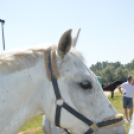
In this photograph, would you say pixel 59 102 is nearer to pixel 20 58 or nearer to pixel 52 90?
pixel 52 90

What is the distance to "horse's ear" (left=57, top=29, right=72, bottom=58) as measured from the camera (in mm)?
1608

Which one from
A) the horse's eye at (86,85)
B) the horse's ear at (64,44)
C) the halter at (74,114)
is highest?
the horse's ear at (64,44)

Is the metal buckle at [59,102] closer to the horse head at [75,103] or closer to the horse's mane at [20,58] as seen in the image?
the horse head at [75,103]

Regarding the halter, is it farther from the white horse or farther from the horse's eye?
the horse's eye

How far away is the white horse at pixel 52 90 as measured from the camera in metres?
1.65

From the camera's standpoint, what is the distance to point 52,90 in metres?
1.68

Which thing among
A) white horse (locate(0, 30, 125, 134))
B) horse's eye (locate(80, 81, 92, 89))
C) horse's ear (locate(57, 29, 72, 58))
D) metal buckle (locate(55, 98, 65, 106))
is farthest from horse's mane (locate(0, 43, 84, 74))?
metal buckle (locate(55, 98, 65, 106))

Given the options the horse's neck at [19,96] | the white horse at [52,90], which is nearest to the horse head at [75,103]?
the white horse at [52,90]

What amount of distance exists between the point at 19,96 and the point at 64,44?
2.49 ft

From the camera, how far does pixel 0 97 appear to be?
5.18 ft

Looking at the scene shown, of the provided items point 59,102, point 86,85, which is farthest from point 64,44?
point 59,102

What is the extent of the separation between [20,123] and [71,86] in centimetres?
69

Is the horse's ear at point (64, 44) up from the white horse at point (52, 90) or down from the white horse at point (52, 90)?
up

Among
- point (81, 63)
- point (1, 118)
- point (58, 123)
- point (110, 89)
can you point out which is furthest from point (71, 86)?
point (110, 89)
